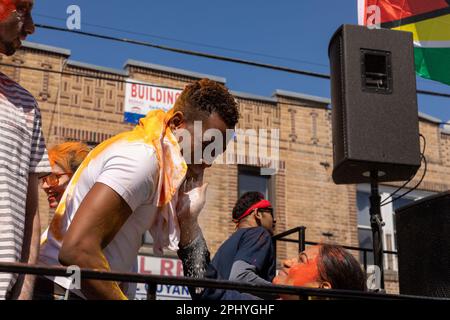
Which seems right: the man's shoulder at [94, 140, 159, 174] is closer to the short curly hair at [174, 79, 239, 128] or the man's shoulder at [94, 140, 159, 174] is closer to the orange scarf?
the orange scarf

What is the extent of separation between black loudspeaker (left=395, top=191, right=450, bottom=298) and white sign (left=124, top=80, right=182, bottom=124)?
8.80 meters

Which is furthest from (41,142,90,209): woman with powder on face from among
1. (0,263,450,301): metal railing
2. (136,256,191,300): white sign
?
(136,256,191,300): white sign

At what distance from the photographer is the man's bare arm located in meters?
2.11

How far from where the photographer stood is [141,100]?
13.0 m

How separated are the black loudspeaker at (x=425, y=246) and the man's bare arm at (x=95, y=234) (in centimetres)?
243

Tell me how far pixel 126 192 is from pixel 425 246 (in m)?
2.60

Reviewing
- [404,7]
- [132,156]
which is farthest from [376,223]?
[132,156]

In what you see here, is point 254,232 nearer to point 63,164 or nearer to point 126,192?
point 63,164

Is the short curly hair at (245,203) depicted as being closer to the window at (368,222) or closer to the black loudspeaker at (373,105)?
the black loudspeaker at (373,105)

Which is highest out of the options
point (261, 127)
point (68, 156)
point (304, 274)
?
point (261, 127)

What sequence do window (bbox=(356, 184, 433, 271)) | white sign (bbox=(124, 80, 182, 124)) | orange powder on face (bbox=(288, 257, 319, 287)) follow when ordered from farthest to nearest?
window (bbox=(356, 184, 433, 271)) < white sign (bbox=(124, 80, 182, 124)) < orange powder on face (bbox=(288, 257, 319, 287))
